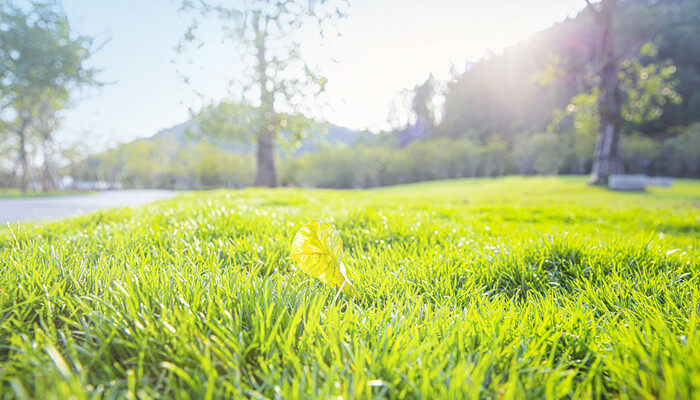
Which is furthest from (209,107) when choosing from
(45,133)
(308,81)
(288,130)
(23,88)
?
(45,133)

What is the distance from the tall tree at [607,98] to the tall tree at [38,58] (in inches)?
1260

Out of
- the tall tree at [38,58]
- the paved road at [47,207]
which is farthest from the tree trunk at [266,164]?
the tall tree at [38,58]

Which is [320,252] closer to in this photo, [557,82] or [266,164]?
[266,164]

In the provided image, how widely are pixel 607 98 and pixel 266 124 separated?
20718mm

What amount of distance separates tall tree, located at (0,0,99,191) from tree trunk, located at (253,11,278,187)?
1271cm

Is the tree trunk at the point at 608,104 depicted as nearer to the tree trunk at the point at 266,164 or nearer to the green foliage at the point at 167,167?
the tree trunk at the point at 266,164

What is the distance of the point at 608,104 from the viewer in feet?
63.5

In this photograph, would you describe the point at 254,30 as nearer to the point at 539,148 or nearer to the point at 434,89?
the point at 539,148

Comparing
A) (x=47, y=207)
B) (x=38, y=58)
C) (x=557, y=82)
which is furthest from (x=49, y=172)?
(x=557, y=82)

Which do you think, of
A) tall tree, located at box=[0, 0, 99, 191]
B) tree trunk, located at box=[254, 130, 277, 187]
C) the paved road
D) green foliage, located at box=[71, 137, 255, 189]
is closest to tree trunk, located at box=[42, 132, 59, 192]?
tall tree, located at box=[0, 0, 99, 191]

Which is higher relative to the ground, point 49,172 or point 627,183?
point 49,172

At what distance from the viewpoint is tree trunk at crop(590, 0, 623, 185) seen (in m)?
19.0

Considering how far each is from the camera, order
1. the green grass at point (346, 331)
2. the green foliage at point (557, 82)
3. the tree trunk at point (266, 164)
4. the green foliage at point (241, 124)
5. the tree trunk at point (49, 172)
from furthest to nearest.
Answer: the green foliage at point (557, 82)
the tree trunk at point (49, 172)
the tree trunk at point (266, 164)
the green foliage at point (241, 124)
the green grass at point (346, 331)

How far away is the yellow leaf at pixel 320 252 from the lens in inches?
57.0
